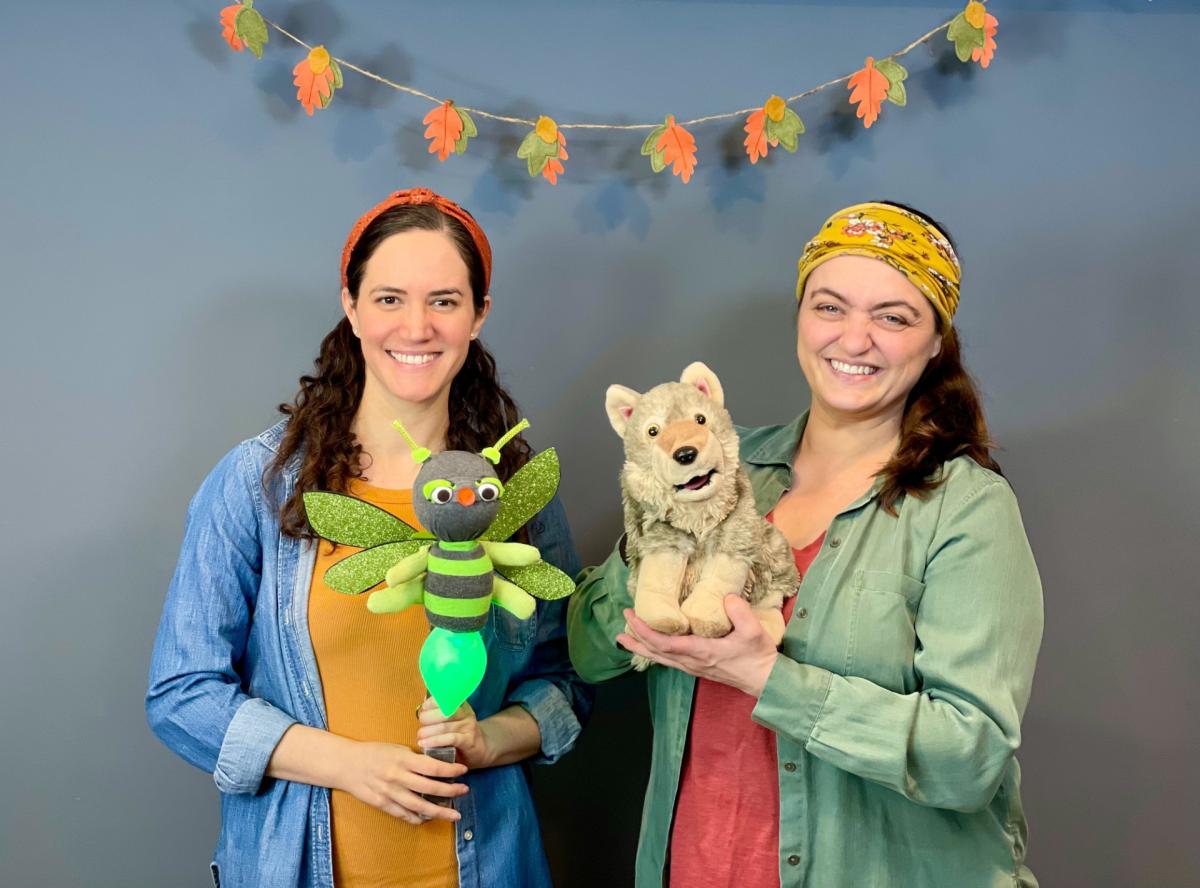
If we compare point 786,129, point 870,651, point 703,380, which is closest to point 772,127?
point 786,129

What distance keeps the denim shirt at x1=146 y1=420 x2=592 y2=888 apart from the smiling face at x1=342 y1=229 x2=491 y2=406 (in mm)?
215

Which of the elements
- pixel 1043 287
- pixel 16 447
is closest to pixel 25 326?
pixel 16 447

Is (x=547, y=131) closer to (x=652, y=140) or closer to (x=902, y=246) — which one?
(x=652, y=140)

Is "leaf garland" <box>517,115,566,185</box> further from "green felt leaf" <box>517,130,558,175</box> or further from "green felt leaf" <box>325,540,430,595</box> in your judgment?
"green felt leaf" <box>325,540,430,595</box>

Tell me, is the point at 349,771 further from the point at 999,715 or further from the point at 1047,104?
the point at 1047,104

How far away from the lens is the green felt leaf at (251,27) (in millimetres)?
1854

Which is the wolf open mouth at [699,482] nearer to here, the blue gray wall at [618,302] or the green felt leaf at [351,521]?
the green felt leaf at [351,521]

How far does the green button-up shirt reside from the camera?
1.31 meters

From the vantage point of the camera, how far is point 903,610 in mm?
1393

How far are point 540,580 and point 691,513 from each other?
21 cm

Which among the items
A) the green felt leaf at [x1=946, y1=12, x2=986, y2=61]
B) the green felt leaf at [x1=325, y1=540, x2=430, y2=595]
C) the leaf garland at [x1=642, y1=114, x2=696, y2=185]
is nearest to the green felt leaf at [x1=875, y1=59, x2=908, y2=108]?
the green felt leaf at [x1=946, y1=12, x2=986, y2=61]

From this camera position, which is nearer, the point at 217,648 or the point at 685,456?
the point at 685,456

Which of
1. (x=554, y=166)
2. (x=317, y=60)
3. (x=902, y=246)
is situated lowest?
(x=902, y=246)

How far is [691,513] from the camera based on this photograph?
1325 millimetres
